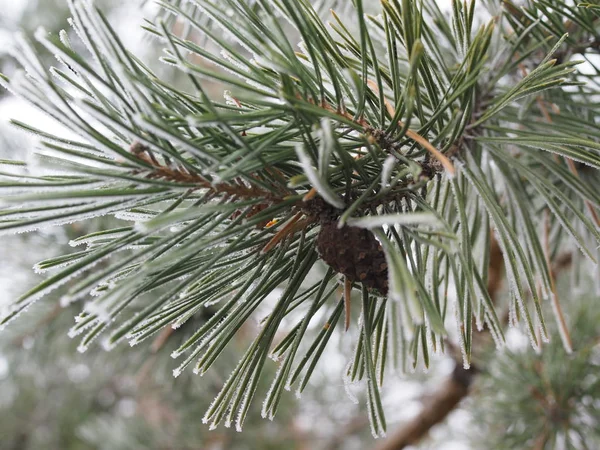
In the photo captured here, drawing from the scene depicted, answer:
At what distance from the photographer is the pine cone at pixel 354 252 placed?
0.34 meters

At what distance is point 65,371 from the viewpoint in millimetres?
1835

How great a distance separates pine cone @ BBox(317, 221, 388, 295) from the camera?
1.10ft

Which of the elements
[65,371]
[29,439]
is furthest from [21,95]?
[29,439]

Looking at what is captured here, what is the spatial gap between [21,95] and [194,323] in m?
0.66

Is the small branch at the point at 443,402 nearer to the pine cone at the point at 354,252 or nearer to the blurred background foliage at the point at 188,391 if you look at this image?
the blurred background foliage at the point at 188,391

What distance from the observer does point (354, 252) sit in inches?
13.3

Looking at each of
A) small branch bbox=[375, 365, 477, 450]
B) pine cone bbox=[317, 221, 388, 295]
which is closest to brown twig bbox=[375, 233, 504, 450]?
small branch bbox=[375, 365, 477, 450]

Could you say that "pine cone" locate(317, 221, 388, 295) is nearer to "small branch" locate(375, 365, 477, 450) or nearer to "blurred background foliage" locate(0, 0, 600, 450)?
"blurred background foliage" locate(0, 0, 600, 450)

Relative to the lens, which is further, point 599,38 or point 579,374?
point 579,374

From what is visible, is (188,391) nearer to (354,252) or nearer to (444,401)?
(444,401)

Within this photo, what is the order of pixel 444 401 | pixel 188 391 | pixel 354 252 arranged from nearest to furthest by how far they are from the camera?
1. pixel 354 252
2. pixel 444 401
3. pixel 188 391

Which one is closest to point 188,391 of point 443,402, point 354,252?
point 443,402

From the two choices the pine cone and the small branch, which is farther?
the small branch

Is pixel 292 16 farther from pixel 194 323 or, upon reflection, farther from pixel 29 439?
pixel 29 439
